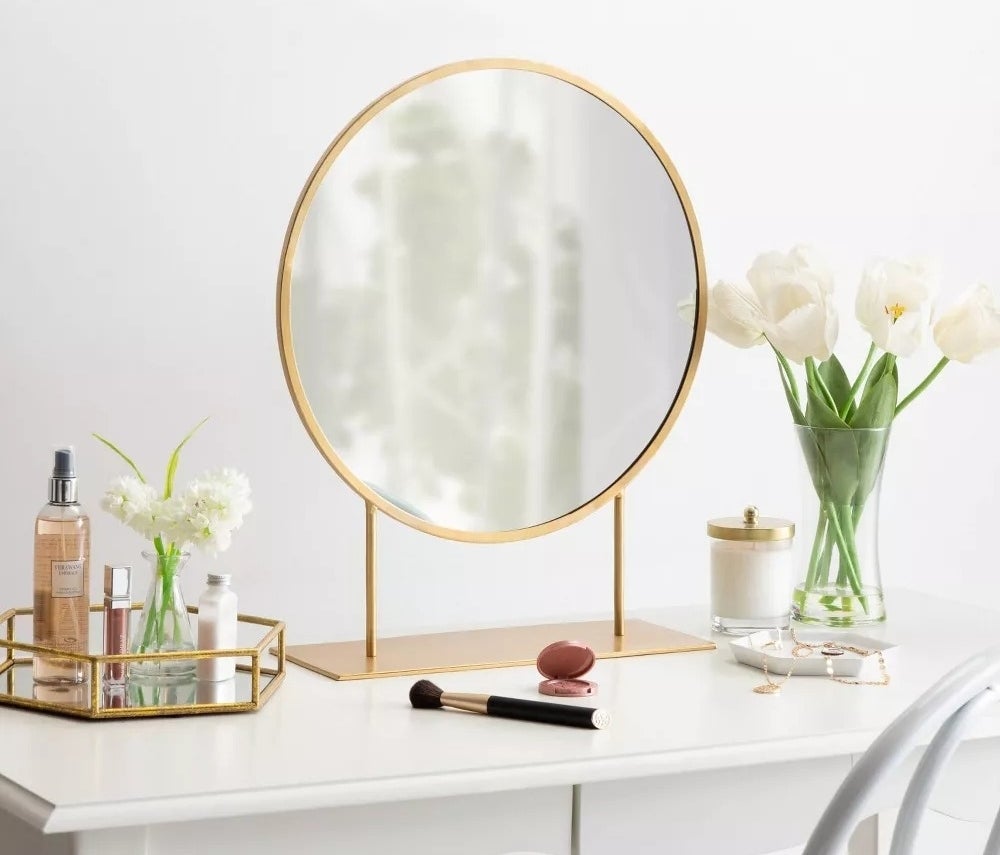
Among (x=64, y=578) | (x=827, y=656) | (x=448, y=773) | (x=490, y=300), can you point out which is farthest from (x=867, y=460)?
(x=64, y=578)

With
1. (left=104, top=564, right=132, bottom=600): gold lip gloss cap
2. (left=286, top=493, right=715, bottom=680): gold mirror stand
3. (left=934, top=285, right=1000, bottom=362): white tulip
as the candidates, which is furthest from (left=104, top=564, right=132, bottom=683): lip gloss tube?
(left=934, top=285, right=1000, bottom=362): white tulip

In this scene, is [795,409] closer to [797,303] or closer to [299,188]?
[797,303]

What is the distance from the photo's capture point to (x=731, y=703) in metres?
1.19

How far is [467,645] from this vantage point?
1391 millimetres

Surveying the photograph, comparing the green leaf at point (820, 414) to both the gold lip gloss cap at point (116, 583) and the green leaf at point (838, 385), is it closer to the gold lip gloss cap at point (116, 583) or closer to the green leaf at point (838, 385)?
the green leaf at point (838, 385)

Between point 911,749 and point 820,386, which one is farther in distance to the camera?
point 820,386

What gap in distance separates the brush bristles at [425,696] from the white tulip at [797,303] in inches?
21.0

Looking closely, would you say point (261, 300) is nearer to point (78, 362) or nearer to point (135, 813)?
point (78, 362)

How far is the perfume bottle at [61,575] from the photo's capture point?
1.17 meters

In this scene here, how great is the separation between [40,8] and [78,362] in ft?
1.28

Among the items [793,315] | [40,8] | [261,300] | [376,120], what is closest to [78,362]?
[261,300]

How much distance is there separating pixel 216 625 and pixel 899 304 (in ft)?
2.45

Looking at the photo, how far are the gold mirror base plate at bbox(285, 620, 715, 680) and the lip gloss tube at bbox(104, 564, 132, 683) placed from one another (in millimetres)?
188

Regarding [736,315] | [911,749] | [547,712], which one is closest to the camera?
[911,749]
